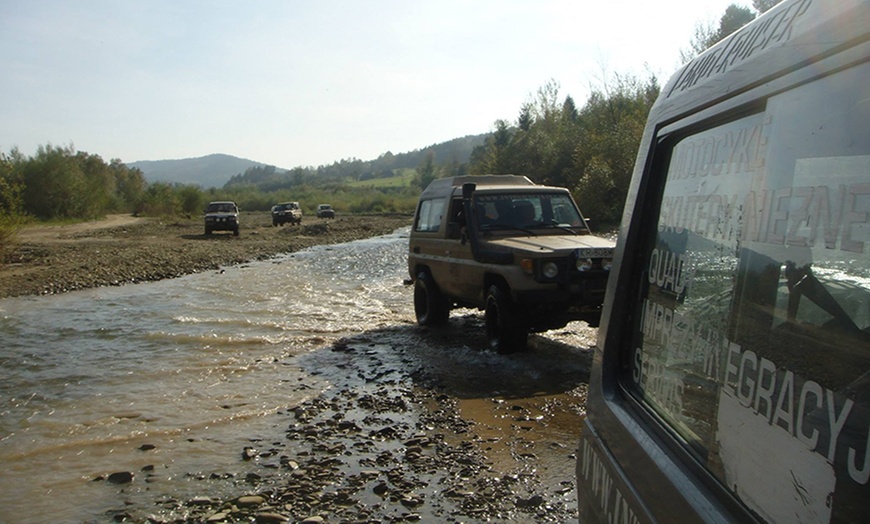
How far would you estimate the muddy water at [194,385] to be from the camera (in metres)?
5.62

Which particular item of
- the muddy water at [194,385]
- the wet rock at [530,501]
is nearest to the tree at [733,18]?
the muddy water at [194,385]

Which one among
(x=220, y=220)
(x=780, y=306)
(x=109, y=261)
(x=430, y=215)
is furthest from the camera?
(x=220, y=220)

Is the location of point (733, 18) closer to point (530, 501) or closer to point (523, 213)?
point (523, 213)

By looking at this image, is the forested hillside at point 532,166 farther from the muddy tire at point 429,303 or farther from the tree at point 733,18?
the muddy tire at point 429,303

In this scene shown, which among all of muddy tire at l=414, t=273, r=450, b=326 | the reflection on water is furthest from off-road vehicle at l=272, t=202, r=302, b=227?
muddy tire at l=414, t=273, r=450, b=326

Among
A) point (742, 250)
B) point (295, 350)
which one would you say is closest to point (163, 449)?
point (295, 350)

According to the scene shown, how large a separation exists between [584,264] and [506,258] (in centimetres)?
87

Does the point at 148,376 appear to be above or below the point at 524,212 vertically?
below

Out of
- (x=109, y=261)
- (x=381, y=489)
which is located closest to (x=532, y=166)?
(x=109, y=261)

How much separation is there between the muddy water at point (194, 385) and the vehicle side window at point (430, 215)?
1.55 meters

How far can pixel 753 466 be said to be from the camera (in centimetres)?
144

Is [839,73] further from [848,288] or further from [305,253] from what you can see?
[305,253]

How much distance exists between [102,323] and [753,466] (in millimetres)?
12632

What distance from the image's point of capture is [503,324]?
28.6 ft
